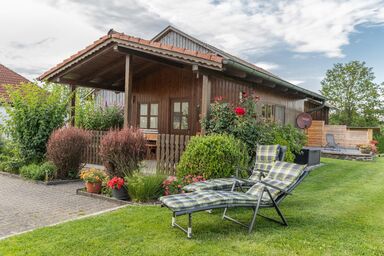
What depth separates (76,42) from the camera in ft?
48.6

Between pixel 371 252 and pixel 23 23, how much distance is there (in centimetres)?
1281

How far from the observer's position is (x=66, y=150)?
7820mm

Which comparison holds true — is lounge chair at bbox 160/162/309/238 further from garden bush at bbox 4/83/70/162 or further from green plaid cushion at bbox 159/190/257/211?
garden bush at bbox 4/83/70/162

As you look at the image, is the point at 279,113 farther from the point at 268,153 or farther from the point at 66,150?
the point at 66,150

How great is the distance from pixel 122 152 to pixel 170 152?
5.68 feet

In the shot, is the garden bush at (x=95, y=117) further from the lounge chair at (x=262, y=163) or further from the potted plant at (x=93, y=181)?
the lounge chair at (x=262, y=163)

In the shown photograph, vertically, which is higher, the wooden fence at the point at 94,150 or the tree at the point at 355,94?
the tree at the point at 355,94

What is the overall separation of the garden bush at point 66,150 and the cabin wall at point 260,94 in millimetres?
4089

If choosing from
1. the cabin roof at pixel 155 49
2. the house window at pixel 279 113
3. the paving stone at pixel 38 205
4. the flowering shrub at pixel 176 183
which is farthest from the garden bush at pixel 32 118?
the house window at pixel 279 113

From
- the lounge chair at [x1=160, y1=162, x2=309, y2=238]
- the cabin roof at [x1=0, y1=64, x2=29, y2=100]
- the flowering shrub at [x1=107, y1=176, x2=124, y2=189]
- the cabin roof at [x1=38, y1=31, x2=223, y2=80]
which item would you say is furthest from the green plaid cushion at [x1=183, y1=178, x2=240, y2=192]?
the cabin roof at [x1=0, y1=64, x2=29, y2=100]

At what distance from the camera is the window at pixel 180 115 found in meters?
11.0

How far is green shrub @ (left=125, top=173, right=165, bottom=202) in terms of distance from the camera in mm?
5645

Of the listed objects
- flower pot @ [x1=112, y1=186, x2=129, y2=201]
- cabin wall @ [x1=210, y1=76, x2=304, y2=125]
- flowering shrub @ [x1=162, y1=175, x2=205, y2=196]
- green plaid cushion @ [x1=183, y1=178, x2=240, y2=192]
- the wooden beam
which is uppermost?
the wooden beam

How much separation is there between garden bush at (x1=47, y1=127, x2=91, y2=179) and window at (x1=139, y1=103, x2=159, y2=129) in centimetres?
398
